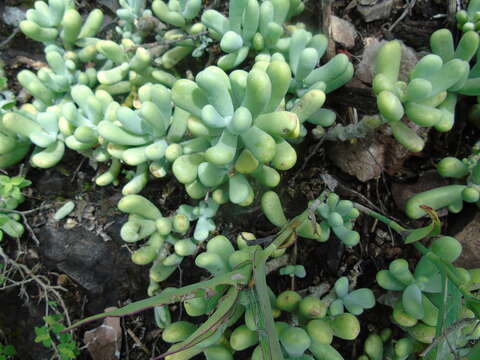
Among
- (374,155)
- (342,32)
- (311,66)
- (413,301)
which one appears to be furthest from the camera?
(342,32)

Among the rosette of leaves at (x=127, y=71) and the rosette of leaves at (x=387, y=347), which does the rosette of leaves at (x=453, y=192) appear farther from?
the rosette of leaves at (x=127, y=71)

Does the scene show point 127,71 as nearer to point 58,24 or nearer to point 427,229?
point 58,24

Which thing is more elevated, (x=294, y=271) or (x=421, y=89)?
(x=421, y=89)

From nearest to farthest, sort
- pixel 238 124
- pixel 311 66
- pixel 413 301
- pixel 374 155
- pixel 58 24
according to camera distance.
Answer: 1. pixel 238 124
2. pixel 413 301
3. pixel 311 66
4. pixel 374 155
5. pixel 58 24

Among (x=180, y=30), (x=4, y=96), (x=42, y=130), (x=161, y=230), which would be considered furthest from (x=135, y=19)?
(x=161, y=230)

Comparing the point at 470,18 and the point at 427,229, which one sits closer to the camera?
the point at 427,229

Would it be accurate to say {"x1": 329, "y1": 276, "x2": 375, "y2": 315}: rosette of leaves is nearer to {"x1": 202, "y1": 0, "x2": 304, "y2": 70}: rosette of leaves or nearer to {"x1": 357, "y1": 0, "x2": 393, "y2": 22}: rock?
{"x1": 202, "y1": 0, "x2": 304, "y2": 70}: rosette of leaves
